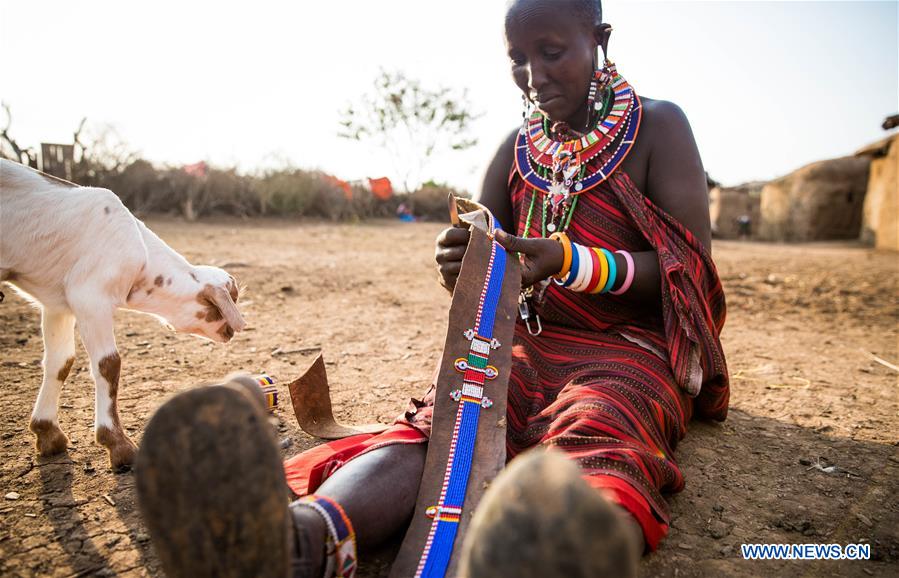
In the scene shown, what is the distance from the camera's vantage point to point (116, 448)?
1.77m

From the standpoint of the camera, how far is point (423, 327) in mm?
4090

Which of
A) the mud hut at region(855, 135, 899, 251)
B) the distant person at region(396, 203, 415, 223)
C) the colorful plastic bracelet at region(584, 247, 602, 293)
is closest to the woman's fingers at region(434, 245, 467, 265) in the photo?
the colorful plastic bracelet at region(584, 247, 602, 293)

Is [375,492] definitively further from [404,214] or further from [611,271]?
[404,214]

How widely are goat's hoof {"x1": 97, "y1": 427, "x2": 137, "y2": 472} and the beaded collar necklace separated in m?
1.55

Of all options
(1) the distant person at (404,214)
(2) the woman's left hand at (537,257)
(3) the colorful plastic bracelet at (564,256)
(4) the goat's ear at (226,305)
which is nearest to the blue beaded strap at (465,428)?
(2) the woman's left hand at (537,257)

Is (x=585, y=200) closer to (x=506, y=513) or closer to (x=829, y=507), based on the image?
(x=829, y=507)

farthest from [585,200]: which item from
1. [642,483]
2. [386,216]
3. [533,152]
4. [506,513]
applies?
[386,216]

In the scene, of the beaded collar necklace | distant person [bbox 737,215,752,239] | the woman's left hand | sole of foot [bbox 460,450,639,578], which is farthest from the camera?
distant person [bbox 737,215,752,239]

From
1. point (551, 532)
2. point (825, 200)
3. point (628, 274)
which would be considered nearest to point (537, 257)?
point (628, 274)

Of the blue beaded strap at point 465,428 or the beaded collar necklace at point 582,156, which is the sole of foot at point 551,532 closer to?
the blue beaded strap at point 465,428

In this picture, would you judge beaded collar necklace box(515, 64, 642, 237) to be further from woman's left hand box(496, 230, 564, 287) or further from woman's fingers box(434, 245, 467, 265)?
woman's fingers box(434, 245, 467, 265)

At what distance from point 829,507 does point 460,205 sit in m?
1.50

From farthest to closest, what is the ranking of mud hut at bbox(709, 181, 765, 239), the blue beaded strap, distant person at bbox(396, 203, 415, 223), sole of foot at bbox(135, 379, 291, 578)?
1. mud hut at bbox(709, 181, 765, 239)
2. distant person at bbox(396, 203, 415, 223)
3. the blue beaded strap
4. sole of foot at bbox(135, 379, 291, 578)

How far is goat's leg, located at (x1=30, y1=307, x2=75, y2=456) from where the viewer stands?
184cm
